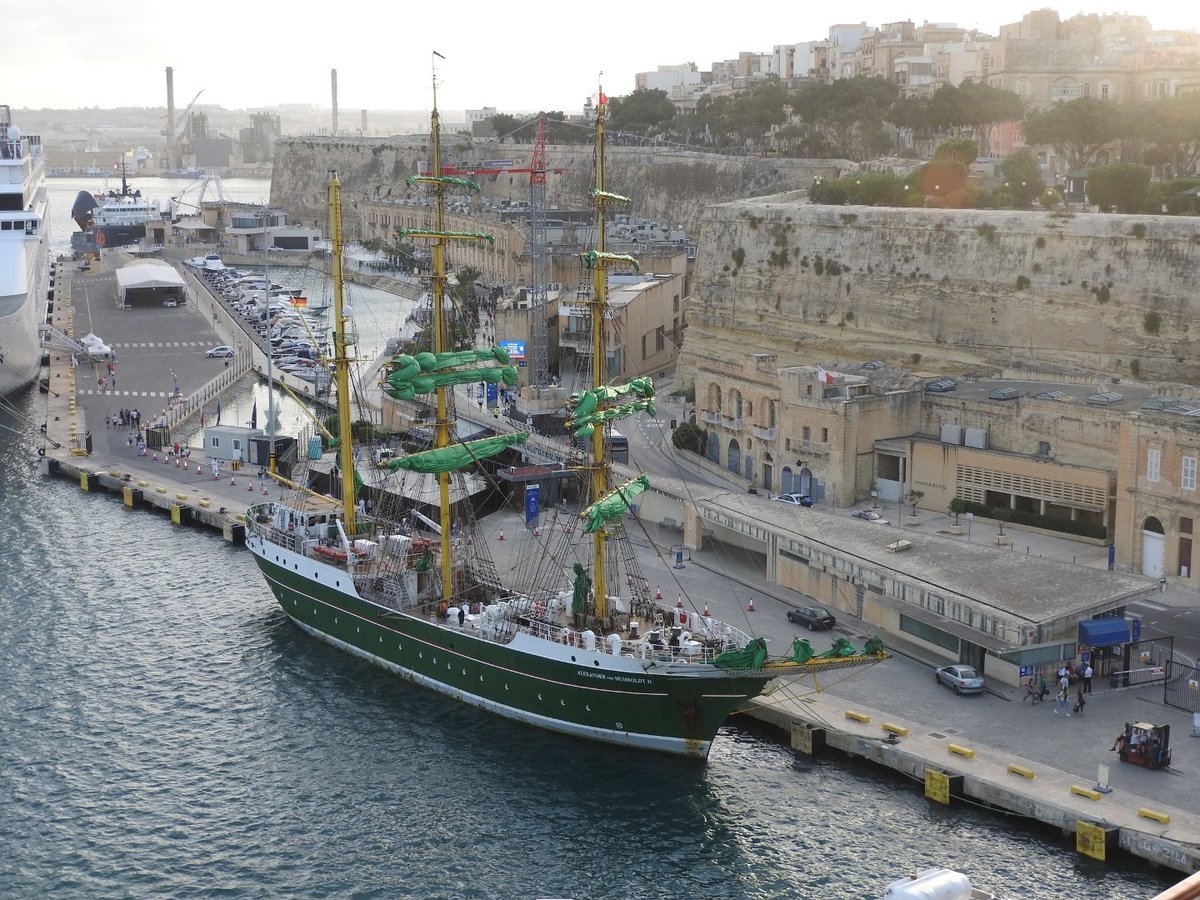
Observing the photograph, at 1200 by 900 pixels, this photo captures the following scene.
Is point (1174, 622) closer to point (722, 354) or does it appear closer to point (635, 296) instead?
point (722, 354)

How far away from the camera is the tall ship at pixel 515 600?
27.6 metres

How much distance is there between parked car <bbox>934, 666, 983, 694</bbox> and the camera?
28.2 metres

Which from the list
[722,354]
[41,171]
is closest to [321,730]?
[722,354]

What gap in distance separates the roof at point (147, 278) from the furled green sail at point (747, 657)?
6564 centimetres

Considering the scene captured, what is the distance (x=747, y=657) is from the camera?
26.8m

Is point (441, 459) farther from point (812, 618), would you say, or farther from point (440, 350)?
point (812, 618)

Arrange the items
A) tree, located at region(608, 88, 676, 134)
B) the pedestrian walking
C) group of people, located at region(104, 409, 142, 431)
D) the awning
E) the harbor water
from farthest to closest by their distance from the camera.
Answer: tree, located at region(608, 88, 676, 134)
group of people, located at region(104, 409, 142, 431)
the awning
the pedestrian walking
the harbor water

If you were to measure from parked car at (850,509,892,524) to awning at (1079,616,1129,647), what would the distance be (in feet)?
31.2

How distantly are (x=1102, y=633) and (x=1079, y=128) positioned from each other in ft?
135

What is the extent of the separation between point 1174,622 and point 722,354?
2607cm

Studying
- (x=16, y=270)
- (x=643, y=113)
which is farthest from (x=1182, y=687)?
(x=643, y=113)

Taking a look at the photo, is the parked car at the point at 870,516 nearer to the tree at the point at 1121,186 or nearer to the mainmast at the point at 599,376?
the mainmast at the point at 599,376

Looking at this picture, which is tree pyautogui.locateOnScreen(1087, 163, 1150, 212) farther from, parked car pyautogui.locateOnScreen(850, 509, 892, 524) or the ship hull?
the ship hull

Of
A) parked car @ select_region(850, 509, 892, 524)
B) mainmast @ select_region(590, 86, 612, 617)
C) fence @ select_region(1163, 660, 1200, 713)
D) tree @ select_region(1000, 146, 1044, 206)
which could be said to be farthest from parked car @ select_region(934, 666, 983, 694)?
tree @ select_region(1000, 146, 1044, 206)
